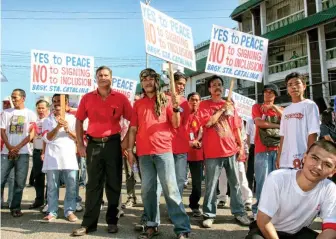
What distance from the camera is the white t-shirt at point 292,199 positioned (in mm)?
2777

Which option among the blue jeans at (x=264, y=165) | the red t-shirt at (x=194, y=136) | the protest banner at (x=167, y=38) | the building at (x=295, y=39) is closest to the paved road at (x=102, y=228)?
the blue jeans at (x=264, y=165)

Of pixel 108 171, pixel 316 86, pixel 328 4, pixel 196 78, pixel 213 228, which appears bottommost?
pixel 213 228

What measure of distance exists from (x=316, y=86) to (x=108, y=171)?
20167 mm

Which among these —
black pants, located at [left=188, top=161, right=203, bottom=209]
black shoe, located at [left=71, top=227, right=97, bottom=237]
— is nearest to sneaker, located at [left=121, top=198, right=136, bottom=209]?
black pants, located at [left=188, top=161, right=203, bottom=209]

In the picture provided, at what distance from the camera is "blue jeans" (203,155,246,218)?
478 centimetres

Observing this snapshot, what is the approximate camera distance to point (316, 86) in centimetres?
2183

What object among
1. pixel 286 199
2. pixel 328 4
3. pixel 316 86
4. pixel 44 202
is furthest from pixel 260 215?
pixel 328 4

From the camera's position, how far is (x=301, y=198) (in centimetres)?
282

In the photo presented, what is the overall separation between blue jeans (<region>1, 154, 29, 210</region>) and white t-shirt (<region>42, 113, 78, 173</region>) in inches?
24.6

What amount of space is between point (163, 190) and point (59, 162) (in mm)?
1916

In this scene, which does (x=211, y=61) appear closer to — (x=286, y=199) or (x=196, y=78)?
(x=286, y=199)

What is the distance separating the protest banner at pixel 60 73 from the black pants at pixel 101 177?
3.72 ft

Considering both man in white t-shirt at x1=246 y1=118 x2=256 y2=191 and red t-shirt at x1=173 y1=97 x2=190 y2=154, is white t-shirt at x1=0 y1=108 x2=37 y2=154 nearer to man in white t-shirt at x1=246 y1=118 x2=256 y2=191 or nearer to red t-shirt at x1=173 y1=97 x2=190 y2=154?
red t-shirt at x1=173 y1=97 x2=190 y2=154

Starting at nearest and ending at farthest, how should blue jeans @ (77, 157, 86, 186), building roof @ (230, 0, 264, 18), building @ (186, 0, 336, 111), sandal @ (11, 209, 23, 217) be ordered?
sandal @ (11, 209, 23, 217)
blue jeans @ (77, 157, 86, 186)
building @ (186, 0, 336, 111)
building roof @ (230, 0, 264, 18)
